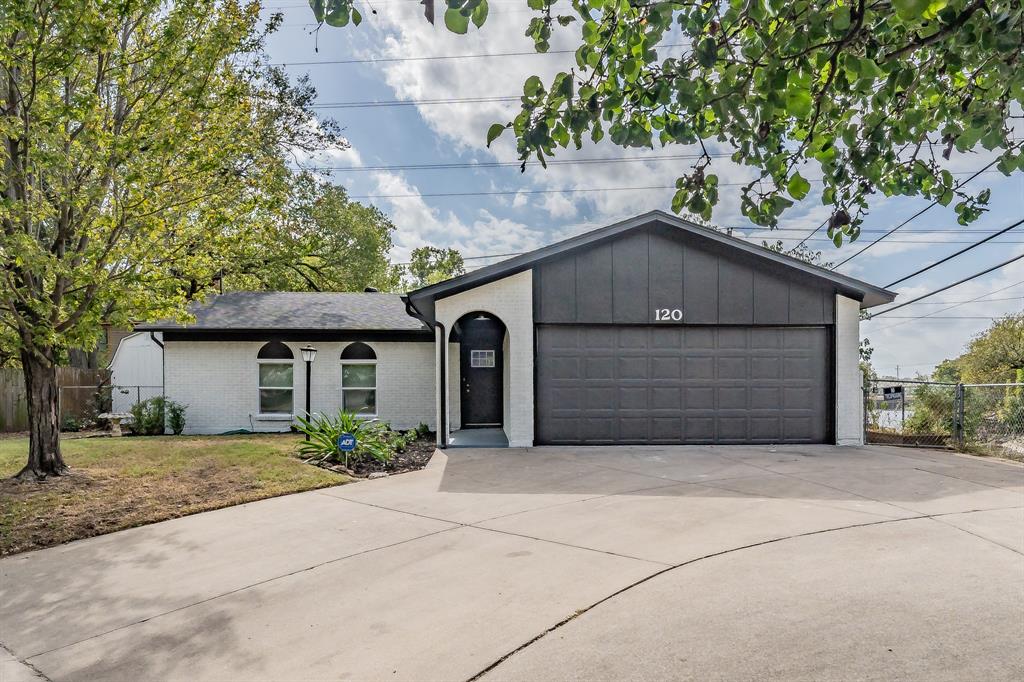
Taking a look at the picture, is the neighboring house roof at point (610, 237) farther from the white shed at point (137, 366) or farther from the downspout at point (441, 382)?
the white shed at point (137, 366)

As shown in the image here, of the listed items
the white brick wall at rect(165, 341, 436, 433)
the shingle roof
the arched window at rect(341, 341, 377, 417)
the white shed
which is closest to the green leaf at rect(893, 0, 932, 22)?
the shingle roof

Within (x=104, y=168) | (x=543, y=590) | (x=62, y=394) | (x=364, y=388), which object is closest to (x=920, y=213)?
(x=364, y=388)

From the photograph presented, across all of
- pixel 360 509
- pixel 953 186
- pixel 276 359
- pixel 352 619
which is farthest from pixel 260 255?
pixel 953 186

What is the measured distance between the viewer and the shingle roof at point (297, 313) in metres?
14.4

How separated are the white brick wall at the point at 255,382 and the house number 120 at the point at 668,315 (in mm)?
5870

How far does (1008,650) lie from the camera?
10.9 ft

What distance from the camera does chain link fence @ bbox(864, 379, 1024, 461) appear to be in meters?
12.0

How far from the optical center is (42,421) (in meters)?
8.41

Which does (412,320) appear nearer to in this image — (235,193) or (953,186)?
(235,193)

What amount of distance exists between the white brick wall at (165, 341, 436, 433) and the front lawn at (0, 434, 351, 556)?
8.65ft

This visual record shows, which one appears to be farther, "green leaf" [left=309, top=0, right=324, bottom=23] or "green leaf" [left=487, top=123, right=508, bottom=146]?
"green leaf" [left=487, top=123, right=508, bottom=146]

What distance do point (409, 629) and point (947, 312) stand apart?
42385mm

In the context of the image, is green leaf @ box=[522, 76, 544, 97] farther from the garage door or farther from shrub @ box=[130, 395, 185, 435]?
shrub @ box=[130, 395, 185, 435]

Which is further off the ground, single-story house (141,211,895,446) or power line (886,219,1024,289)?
power line (886,219,1024,289)
